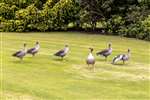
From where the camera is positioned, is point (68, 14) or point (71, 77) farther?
point (68, 14)

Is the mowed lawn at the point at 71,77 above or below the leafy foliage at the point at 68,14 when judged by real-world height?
below

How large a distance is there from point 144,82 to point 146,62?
18.0 feet

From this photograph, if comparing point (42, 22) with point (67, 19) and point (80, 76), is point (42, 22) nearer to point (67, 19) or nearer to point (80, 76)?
point (67, 19)

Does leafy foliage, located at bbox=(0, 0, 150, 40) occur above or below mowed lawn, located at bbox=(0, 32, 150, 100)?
above

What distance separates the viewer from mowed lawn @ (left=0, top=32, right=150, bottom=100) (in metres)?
14.7

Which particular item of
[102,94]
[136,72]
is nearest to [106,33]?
[136,72]

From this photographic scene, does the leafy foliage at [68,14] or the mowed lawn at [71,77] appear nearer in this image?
the mowed lawn at [71,77]

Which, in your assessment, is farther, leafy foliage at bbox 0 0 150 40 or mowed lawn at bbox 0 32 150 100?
leafy foliage at bbox 0 0 150 40

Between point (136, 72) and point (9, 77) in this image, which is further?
point (136, 72)

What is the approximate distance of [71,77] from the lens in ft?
58.4

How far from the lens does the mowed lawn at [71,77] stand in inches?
577

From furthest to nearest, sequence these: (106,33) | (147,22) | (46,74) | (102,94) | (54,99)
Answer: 1. (106,33)
2. (147,22)
3. (46,74)
4. (102,94)
5. (54,99)

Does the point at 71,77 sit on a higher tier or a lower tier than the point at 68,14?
lower

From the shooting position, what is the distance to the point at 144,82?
17.6 metres
